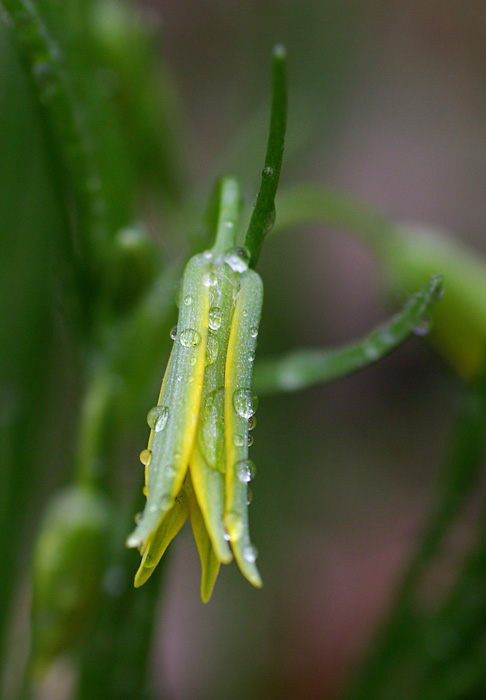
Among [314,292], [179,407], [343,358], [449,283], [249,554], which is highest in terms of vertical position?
[314,292]

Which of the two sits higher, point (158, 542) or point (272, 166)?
point (272, 166)

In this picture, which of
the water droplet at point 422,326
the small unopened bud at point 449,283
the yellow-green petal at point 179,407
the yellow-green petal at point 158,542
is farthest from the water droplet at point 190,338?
the small unopened bud at point 449,283

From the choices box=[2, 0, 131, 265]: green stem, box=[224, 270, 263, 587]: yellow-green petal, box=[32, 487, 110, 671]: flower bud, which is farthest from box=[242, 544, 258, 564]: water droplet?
box=[2, 0, 131, 265]: green stem

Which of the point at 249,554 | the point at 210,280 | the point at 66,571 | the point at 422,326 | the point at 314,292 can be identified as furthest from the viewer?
the point at 314,292

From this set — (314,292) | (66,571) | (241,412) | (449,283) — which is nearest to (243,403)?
(241,412)

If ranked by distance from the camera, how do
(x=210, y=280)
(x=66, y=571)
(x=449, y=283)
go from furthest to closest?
(x=449, y=283)
(x=66, y=571)
(x=210, y=280)

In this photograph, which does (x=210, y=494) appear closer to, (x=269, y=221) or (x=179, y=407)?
(x=179, y=407)

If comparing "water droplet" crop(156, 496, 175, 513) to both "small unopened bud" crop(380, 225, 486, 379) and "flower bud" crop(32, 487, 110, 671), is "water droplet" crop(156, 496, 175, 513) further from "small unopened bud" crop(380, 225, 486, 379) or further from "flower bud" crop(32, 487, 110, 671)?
"small unopened bud" crop(380, 225, 486, 379)

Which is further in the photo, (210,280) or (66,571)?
(66,571)
